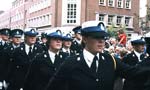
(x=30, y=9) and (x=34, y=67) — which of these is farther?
(x=30, y=9)

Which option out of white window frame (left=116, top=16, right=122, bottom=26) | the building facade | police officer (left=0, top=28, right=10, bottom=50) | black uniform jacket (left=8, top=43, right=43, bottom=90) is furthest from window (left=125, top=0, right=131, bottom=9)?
black uniform jacket (left=8, top=43, right=43, bottom=90)

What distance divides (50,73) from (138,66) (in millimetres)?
2797

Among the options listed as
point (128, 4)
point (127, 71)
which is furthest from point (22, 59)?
point (128, 4)

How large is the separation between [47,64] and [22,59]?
282 cm

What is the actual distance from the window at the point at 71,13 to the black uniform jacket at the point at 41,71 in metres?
53.3

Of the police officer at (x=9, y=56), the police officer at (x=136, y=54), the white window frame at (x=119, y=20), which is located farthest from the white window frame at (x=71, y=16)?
the police officer at (x=136, y=54)

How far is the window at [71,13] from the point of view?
61.7 meters

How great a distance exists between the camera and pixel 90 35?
17.1ft

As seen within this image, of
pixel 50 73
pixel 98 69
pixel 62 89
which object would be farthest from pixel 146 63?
pixel 50 73

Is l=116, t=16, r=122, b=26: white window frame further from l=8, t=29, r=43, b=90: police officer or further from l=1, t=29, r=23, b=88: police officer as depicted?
l=8, t=29, r=43, b=90: police officer

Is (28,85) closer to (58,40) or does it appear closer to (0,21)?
(58,40)

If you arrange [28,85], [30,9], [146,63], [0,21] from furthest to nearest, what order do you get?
[0,21], [30,9], [28,85], [146,63]

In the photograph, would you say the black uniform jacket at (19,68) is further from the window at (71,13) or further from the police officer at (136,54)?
the window at (71,13)

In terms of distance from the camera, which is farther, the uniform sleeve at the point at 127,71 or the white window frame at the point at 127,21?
the white window frame at the point at 127,21
